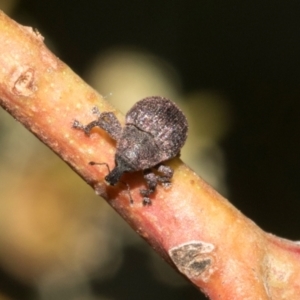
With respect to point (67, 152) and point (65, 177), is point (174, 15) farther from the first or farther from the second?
point (67, 152)

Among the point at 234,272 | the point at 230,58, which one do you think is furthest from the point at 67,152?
the point at 230,58

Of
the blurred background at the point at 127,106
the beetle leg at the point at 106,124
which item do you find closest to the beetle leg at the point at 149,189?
the beetle leg at the point at 106,124

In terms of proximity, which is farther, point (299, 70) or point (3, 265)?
point (3, 265)

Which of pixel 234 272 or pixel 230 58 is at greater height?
pixel 230 58

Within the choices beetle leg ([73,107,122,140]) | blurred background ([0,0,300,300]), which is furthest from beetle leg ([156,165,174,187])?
blurred background ([0,0,300,300])

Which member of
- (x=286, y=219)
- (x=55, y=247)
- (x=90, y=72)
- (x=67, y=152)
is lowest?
(x=67, y=152)

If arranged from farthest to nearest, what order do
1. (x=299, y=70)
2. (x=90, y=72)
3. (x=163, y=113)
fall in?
(x=90, y=72), (x=299, y=70), (x=163, y=113)

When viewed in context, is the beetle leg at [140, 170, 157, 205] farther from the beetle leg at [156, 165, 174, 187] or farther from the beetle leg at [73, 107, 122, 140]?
the beetle leg at [73, 107, 122, 140]

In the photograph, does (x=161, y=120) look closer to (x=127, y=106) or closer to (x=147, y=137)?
(x=147, y=137)
